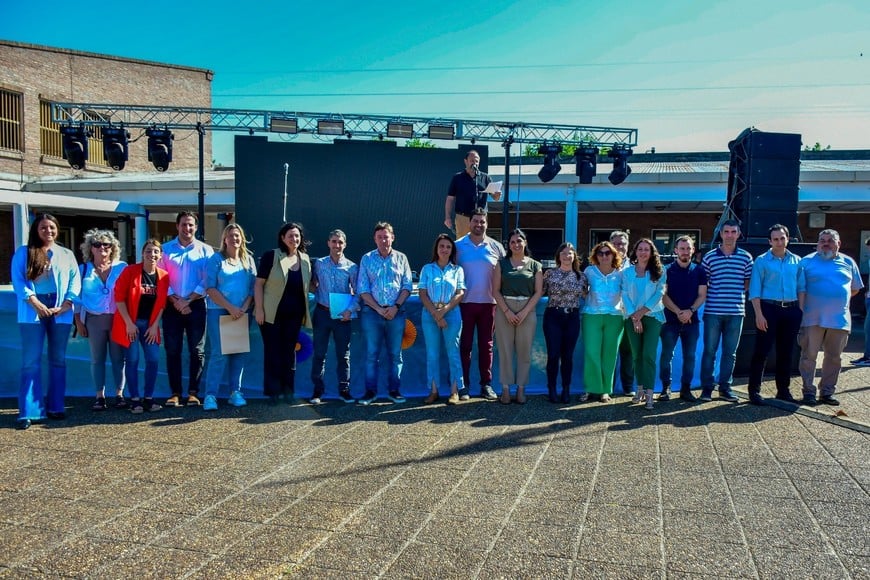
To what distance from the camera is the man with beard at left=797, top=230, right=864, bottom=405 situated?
5887 millimetres

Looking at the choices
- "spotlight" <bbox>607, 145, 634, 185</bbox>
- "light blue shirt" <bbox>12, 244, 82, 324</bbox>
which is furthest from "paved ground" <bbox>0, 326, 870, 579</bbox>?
"spotlight" <bbox>607, 145, 634, 185</bbox>

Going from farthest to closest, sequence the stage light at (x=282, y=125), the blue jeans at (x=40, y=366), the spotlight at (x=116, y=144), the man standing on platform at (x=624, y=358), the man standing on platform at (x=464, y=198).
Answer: the spotlight at (x=116, y=144) < the stage light at (x=282, y=125) < the man standing on platform at (x=464, y=198) < the man standing on platform at (x=624, y=358) < the blue jeans at (x=40, y=366)

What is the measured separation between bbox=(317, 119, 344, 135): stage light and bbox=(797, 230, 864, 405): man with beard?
10.9 m

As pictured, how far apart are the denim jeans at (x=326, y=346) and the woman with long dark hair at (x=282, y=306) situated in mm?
137

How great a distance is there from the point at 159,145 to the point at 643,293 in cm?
1276

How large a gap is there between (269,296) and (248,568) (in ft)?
10.6

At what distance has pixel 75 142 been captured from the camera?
581 inches

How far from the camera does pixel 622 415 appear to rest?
17.8 ft

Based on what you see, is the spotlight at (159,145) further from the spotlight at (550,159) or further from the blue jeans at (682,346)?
the blue jeans at (682,346)

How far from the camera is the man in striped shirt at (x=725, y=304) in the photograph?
596cm

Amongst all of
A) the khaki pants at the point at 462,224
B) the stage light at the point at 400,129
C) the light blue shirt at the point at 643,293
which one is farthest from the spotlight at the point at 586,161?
the light blue shirt at the point at 643,293

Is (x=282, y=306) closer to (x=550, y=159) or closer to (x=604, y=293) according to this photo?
(x=604, y=293)

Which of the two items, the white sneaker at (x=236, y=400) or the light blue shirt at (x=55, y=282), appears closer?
the light blue shirt at (x=55, y=282)

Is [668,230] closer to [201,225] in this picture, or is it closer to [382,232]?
[201,225]
